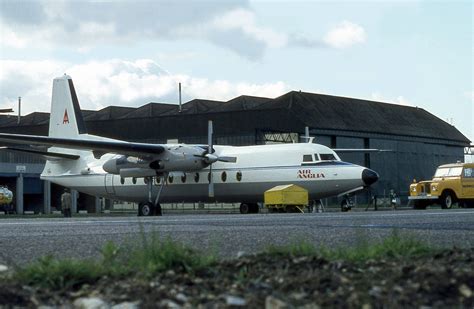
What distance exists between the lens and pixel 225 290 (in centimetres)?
435

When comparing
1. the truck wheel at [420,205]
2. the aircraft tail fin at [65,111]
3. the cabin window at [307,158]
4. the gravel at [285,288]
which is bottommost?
the gravel at [285,288]

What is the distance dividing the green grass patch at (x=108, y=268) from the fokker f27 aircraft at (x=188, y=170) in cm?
2418

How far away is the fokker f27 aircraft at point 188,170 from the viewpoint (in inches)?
1185

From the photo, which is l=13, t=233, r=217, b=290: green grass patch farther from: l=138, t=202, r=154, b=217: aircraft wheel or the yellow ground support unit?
l=138, t=202, r=154, b=217: aircraft wheel

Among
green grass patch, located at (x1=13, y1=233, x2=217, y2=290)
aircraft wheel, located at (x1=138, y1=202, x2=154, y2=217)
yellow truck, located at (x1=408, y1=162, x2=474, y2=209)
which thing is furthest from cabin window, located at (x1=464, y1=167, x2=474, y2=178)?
green grass patch, located at (x1=13, y1=233, x2=217, y2=290)

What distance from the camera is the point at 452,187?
3534 cm

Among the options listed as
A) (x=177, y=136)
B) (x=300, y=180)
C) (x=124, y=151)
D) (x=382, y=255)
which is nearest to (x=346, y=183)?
(x=300, y=180)

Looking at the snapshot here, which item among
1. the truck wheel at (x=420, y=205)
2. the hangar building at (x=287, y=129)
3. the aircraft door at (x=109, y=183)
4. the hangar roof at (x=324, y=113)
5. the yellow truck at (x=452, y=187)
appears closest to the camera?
the aircraft door at (x=109, y=183)

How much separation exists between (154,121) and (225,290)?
62282mm

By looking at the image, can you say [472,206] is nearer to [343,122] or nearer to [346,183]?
[346,183]

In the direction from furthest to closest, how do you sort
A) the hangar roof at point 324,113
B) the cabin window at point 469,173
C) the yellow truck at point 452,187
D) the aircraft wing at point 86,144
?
the hangar roof at point 324,113, the cabin window at point 469,173, the yellow truck at point 452,187, the aircraft wing at point 86,144

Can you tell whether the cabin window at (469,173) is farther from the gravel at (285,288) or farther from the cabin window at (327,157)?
the gravel at (285,288)

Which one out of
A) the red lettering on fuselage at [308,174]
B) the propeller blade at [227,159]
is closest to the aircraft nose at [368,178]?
the red lettering on fuselage at [308,174]

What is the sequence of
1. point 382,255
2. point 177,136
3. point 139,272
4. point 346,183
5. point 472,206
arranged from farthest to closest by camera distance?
point 177,136 → point 472,206 → point 346,183 → point 382,255 → point 139,272
